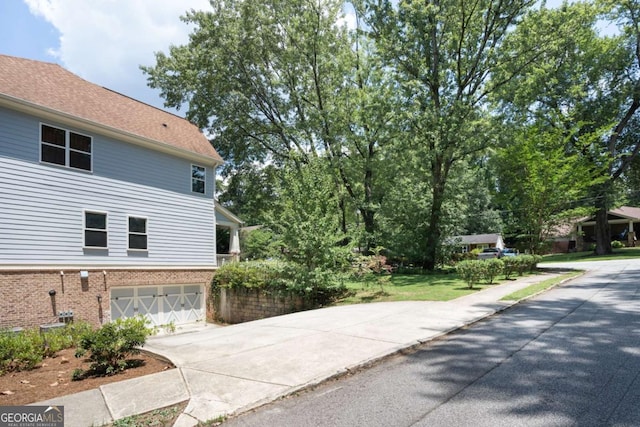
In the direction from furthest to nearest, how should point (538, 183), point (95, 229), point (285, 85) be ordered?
point (285, 85)
point (538, 183)
point (95, 229)

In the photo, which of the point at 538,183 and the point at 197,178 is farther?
the point at 538,183

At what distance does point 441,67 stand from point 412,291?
13261 mm

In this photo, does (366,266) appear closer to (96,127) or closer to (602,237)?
(96,127)

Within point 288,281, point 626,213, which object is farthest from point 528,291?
point 626,213

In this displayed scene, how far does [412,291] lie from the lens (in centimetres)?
1504

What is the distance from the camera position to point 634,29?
103 ft

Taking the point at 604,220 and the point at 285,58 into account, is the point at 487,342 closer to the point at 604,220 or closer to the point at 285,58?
the point at 285,58

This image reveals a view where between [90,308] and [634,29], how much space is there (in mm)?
41090

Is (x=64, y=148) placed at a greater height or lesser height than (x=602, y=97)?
lesser

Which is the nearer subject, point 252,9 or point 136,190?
point 136,190

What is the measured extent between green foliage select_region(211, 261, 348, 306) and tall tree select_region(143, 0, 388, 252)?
8660mm

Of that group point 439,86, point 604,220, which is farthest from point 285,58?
point 604,220

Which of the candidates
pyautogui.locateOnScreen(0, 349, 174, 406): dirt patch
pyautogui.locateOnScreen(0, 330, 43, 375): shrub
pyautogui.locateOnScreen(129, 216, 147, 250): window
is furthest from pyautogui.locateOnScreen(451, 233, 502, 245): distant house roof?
pyautogui.locateOnScreen(0, 330, 43, 375): shrub

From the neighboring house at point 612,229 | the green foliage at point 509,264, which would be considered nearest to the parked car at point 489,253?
the neighboring house at point 612,229
